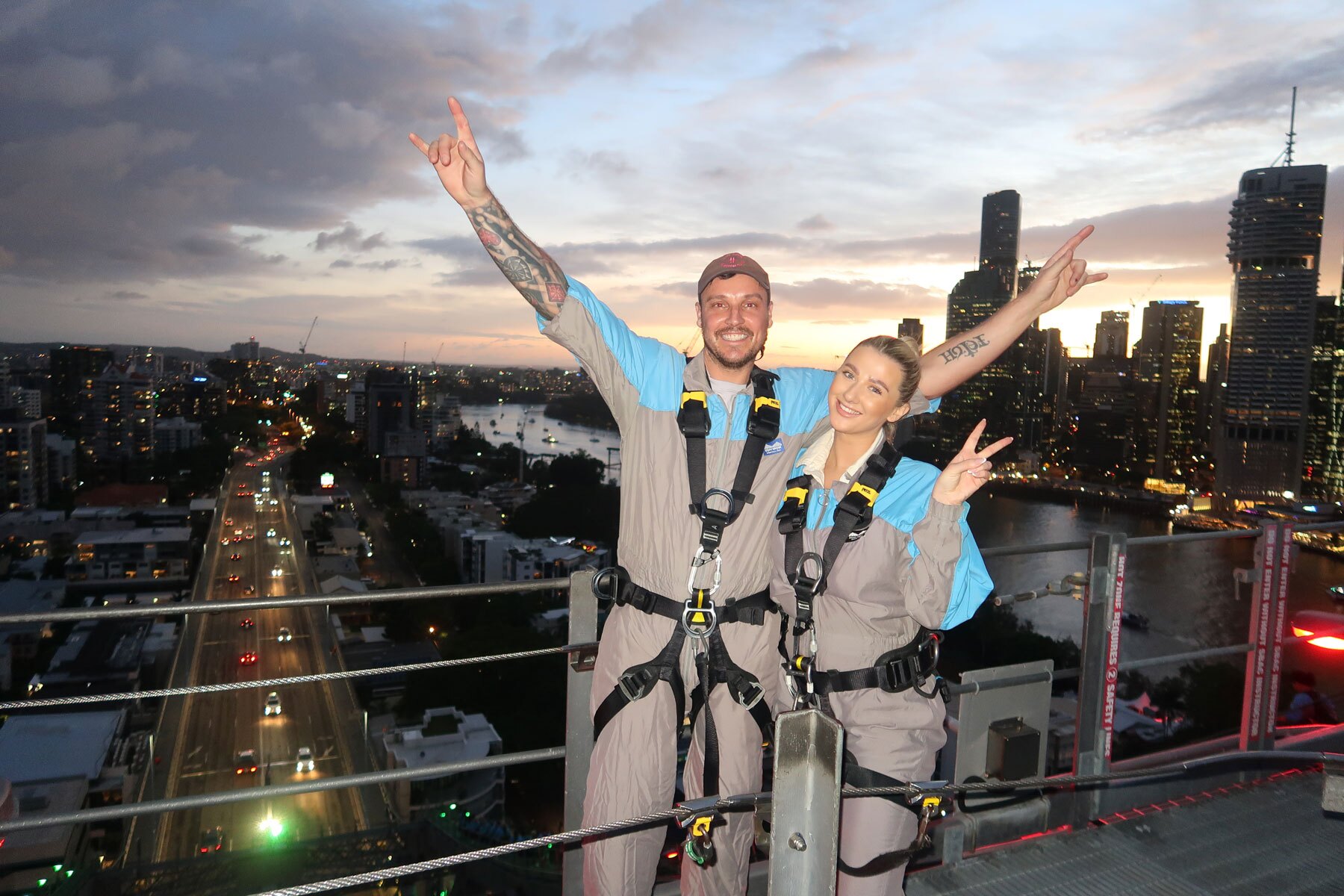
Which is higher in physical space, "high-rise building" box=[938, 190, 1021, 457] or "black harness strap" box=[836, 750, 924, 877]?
"high-rise building" box=[938, 190, 1021, 457]

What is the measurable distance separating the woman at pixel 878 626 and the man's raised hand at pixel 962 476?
0.06 feet

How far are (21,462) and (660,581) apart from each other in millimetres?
58564

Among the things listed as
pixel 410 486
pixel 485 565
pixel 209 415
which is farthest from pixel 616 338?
pixel 209 415

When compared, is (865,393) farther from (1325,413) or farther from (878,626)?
(1325,413)

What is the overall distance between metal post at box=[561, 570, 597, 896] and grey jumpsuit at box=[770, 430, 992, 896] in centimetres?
60

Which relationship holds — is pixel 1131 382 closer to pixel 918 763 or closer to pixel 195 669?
pixel 195 669

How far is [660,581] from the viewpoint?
187 centimetres

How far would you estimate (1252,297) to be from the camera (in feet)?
213

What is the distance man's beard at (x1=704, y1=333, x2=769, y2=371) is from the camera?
6.41 feet

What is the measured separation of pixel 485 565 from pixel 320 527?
588 inches

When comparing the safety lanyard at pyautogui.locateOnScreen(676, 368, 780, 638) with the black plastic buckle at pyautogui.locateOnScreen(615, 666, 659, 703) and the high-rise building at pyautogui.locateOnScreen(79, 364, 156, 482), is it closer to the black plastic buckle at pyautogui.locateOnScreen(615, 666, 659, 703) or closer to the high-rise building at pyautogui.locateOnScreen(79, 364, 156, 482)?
the black plastic buckle at pyautogui.locateOnScreen(615, 666, 659, 703)

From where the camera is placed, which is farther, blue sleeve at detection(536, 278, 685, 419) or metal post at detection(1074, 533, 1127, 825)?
metal post at detection(1074, 533, 1127, 825)

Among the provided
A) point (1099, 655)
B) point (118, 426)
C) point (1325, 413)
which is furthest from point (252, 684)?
point (1325, 413)

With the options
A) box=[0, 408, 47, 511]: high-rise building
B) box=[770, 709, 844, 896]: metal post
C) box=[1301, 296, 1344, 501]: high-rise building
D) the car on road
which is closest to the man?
box=[770, 709, 844, 896]: metal post
